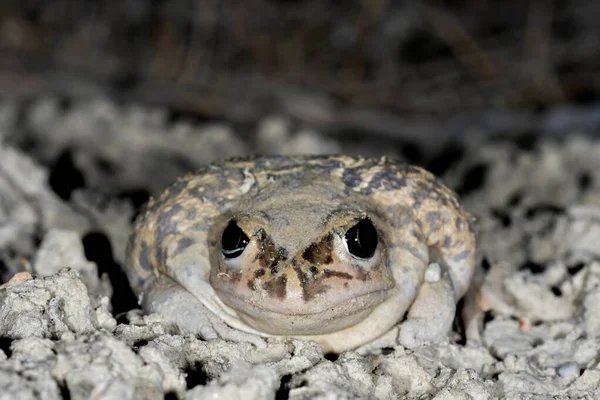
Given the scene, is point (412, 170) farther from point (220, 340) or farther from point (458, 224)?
point (220, 340)

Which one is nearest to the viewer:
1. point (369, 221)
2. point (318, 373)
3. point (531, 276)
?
point (318, 373)

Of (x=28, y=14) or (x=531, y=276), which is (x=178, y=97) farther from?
(x=531, y=276)

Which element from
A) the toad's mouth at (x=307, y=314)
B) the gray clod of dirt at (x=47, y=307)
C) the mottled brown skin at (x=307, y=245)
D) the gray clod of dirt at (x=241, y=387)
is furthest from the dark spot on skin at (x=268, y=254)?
the gray clod of dirt at (x=47, y=307)

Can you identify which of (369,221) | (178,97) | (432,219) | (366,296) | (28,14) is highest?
(28,14)

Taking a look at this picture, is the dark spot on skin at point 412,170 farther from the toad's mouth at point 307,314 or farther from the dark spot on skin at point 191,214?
the dark spot on skin at point 191,214

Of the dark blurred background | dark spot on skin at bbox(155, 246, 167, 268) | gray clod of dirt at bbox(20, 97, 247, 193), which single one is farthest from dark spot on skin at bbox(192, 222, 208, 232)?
the dark blurred background

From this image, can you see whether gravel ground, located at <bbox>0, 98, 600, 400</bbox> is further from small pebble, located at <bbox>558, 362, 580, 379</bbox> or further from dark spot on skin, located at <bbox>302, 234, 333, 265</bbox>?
dark spot on skin, located at <bbox>302, 234, 333, 265</bbox>

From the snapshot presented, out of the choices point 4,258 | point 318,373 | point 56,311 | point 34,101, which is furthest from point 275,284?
point 34,101
